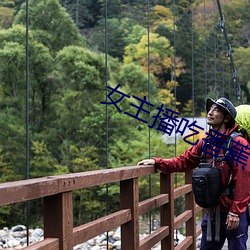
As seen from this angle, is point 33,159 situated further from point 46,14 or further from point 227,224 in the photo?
point 227,224

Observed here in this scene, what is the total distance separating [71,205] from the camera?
1434 millimetres

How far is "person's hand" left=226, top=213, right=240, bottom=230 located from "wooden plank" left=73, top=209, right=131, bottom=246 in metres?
0.31

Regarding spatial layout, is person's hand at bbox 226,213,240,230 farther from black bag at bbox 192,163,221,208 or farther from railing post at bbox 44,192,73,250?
railing post at bbox 44,192,73,250

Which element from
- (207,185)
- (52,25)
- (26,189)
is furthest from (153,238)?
(52,25)

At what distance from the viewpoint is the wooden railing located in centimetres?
126

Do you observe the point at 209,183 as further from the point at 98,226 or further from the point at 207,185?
the point at 98,226

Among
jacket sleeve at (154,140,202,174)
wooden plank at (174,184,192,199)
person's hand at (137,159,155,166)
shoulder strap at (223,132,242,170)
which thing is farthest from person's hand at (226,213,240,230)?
wooden plank at (174,184,192,199)

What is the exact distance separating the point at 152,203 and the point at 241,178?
0.45 m

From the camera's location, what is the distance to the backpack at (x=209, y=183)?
76.9 inches

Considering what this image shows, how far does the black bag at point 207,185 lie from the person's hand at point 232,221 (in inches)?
2.6

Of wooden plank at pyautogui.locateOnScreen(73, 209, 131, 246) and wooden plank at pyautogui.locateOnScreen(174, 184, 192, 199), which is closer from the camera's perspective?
wooden plank at pyautogui.locateOnScreen(73, 209, 131, 246)

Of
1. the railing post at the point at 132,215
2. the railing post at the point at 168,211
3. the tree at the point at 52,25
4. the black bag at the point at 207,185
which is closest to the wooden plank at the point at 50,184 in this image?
the railing post at the point at 132,215

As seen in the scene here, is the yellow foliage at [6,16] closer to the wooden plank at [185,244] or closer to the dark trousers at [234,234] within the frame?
the wooden plank at [185,244]

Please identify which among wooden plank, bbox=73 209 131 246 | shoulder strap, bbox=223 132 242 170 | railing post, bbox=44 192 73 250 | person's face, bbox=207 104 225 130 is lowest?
wooden plank, bbox=73 209 131 246
